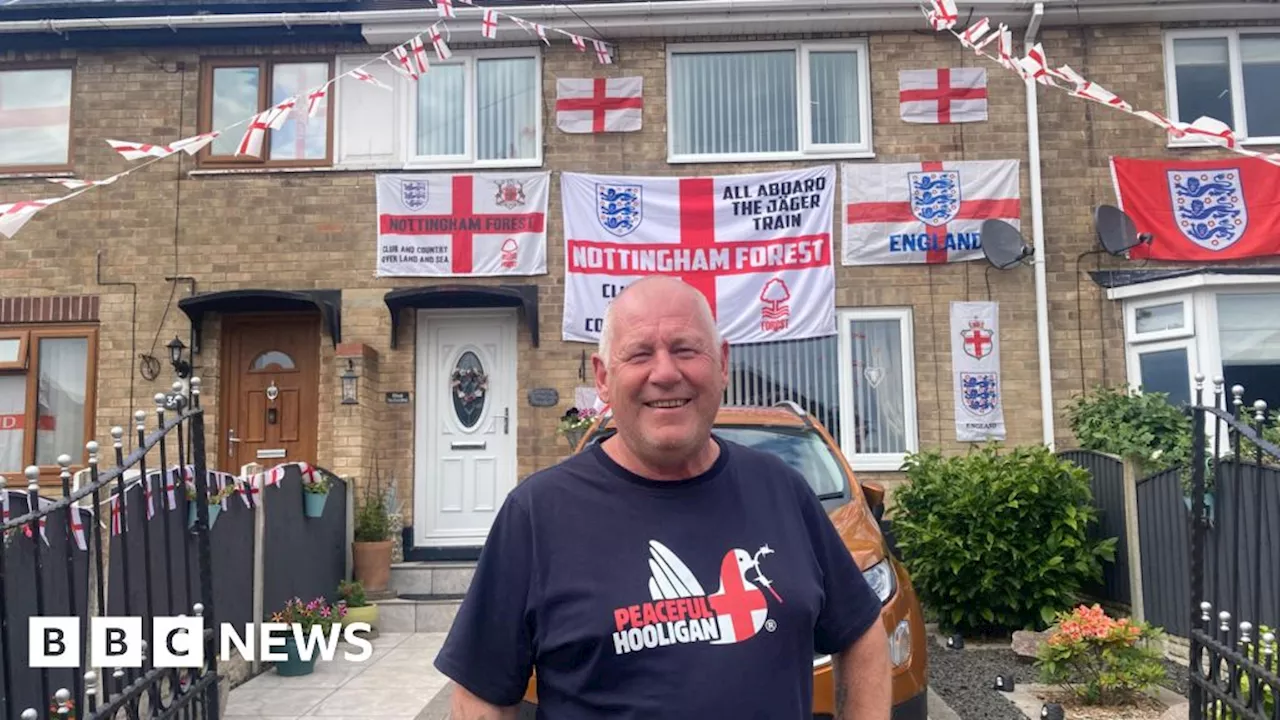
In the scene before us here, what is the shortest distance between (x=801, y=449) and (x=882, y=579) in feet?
4.46

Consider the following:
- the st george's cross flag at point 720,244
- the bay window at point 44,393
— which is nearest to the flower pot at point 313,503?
the st george's cross flag at point 720,244

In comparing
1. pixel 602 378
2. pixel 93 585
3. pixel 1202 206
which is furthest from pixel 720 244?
pixel 602 378

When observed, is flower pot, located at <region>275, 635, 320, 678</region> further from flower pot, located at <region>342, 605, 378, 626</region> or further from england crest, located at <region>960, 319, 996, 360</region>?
england crest, located at <region>960, 319, 996, 360</region>

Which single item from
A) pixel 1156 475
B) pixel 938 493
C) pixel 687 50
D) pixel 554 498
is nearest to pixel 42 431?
pixel 687 50

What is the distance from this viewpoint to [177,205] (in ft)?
31.1

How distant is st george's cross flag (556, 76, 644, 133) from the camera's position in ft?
31.4

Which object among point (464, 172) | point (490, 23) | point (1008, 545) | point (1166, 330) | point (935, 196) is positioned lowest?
point (1008, 545)

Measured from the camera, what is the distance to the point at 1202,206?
9.14 m

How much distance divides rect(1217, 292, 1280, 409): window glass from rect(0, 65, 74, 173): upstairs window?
12080mm

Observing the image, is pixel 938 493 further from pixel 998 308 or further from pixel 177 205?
pixel 177 205

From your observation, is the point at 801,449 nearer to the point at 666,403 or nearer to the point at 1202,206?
the point at 666,403

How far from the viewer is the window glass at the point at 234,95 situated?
9.73 meters

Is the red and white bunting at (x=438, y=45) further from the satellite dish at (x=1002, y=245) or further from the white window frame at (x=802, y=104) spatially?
the satellite dish at (x=1002, y=245)

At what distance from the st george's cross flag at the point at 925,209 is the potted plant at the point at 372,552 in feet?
17.5
